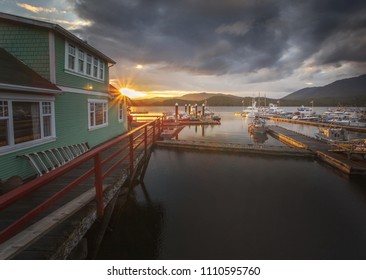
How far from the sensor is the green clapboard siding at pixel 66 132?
7.35 metres

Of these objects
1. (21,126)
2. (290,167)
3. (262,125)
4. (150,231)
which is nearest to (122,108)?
(21,126)

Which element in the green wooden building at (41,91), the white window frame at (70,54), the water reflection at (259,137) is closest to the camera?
the green wooden building at (41,91)

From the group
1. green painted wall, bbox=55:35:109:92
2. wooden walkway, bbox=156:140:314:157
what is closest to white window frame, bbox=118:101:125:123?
wooden walkway, bbox=156:140:314:157

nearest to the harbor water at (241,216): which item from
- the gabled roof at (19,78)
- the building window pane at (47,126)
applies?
the building window pane at (47,126)

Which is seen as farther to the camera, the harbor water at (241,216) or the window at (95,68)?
the window at (95,68)

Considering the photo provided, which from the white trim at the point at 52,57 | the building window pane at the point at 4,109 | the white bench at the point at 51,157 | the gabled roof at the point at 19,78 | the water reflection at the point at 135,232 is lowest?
the water reflection at the point at 135,232

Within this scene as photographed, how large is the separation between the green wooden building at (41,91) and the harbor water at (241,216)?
14.2 feet

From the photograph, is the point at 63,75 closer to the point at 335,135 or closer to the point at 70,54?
the point at 70,54

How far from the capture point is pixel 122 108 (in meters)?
19.6

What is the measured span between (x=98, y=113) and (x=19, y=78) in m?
6.82

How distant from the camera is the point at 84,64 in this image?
40.1ft

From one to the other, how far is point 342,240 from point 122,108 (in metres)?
17.7

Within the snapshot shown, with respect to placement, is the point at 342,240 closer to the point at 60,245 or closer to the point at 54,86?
the point at 60,245

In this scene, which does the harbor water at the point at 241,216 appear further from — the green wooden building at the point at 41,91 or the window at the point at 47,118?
the window at the point at 47,118
